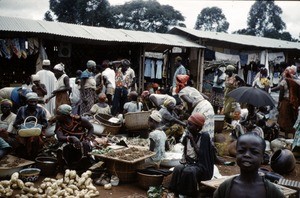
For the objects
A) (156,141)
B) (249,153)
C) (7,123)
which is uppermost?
(249,153)

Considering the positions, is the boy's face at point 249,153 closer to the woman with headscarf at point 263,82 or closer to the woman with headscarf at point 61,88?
the woman with headscarf at point 61,88

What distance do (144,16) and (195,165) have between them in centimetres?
3502

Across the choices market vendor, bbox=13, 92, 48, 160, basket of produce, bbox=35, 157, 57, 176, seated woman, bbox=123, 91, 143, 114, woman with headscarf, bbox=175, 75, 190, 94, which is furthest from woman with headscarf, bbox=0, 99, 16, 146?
woman with headscarf, bbox=175, 75, 190, 94

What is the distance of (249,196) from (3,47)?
30.4 feet

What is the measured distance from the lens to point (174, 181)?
15.1ft

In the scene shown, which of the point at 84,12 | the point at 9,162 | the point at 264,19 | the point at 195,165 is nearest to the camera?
the point at 195,165

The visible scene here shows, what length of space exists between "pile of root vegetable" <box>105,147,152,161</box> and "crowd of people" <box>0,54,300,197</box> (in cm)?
32

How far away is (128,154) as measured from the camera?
5.43 m

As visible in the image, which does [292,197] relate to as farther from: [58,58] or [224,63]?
[224,63]

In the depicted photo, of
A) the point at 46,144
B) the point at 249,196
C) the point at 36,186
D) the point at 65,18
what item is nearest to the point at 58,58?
the point at 46,144

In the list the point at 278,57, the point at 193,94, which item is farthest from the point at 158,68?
the point at 193,94

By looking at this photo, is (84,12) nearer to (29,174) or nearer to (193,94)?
(193,94)

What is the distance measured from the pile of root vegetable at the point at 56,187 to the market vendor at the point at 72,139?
1.44 feet

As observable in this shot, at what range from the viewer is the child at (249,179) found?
2.44 metres
